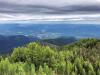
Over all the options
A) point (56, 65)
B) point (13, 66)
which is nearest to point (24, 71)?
point (13, 66)

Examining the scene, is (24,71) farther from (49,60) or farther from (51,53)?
(51,53)

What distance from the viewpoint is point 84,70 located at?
185375 mm

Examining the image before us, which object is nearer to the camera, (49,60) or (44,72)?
(44,72)

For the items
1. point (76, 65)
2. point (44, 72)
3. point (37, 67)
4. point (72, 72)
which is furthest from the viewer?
point (76, 65)

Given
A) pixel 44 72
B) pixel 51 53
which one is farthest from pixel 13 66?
pixel 51 53

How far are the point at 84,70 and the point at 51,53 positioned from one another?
22.2 meters

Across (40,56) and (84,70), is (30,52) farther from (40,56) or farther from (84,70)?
(84,70)

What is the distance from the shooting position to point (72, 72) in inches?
6924

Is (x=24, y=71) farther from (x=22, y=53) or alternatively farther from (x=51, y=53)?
(x=51, y=53)

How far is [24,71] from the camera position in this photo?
→ 15200cm

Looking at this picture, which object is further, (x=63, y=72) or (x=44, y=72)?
(x=63, y=72)

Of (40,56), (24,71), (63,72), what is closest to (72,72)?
(63,72)

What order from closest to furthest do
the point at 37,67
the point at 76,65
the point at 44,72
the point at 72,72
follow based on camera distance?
1. the point at 44,72
2. the point at 37,67
3. the point at 72,72
4. the point at 76,65

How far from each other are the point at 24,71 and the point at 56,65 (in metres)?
26.1
